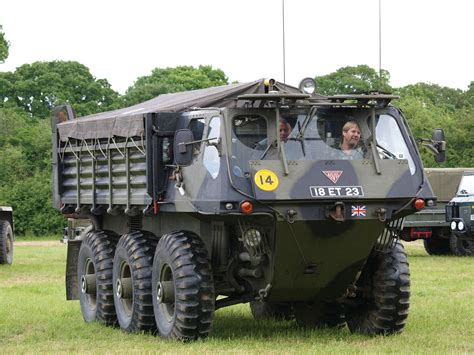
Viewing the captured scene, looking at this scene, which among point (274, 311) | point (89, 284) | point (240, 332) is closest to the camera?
point (240, 332)

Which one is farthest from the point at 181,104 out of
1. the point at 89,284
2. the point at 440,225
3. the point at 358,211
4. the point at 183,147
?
the point at 440,225

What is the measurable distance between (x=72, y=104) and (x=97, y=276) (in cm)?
4896

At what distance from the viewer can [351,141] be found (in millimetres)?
12258

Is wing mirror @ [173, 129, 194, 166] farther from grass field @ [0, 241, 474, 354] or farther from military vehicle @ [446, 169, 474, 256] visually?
military vehicle @ [446, 169, 474, 256]

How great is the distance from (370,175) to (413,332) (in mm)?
2004

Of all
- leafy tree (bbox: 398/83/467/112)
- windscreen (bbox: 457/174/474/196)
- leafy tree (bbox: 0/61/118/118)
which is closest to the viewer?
windscreen (bbox: 457/174/474/196)

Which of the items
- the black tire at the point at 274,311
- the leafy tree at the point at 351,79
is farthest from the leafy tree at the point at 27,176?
the black tire at the point at 274,311

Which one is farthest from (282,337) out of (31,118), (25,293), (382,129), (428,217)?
(31,118)

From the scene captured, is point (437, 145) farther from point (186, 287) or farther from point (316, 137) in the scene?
point (186, 287)

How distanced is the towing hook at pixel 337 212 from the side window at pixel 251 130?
2.84 feet

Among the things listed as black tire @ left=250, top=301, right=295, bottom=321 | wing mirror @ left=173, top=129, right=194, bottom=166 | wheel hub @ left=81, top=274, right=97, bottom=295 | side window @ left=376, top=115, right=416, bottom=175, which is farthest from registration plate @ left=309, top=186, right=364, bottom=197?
wheel hub @ left=81, top=274, right=97, bottom=295

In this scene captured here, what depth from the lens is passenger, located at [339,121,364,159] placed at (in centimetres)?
1220

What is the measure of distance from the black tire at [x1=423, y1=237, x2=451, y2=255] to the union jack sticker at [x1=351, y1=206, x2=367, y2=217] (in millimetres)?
17997

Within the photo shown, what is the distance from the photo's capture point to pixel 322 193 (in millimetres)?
11672
